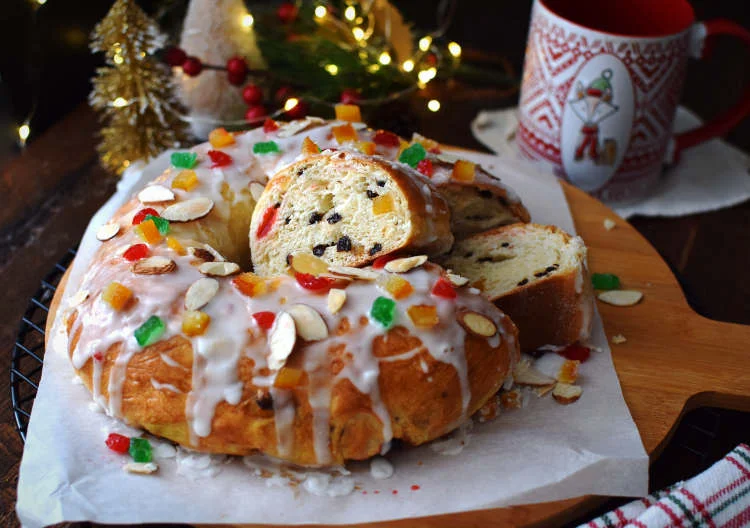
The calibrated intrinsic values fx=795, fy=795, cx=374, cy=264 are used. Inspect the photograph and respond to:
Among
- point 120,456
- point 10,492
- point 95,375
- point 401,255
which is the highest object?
point 401,255

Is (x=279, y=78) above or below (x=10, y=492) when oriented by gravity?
above

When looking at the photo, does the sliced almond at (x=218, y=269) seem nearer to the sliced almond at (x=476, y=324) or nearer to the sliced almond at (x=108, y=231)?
the sliced almond at (x=108, y=231)

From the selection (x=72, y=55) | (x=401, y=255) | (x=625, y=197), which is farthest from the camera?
(x=72, y=55)

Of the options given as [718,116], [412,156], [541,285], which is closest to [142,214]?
[412,156]

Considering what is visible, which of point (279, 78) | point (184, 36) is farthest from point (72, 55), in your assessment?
point (279, 78)

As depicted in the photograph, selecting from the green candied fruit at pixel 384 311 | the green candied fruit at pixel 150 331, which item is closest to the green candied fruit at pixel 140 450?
the green candied fruit at pixel 150 331

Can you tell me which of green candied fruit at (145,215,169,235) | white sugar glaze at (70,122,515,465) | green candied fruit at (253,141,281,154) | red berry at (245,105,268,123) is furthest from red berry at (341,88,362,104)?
white sugar glaze at (70,122,515,465)

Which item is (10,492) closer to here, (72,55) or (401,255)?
(401,255)
